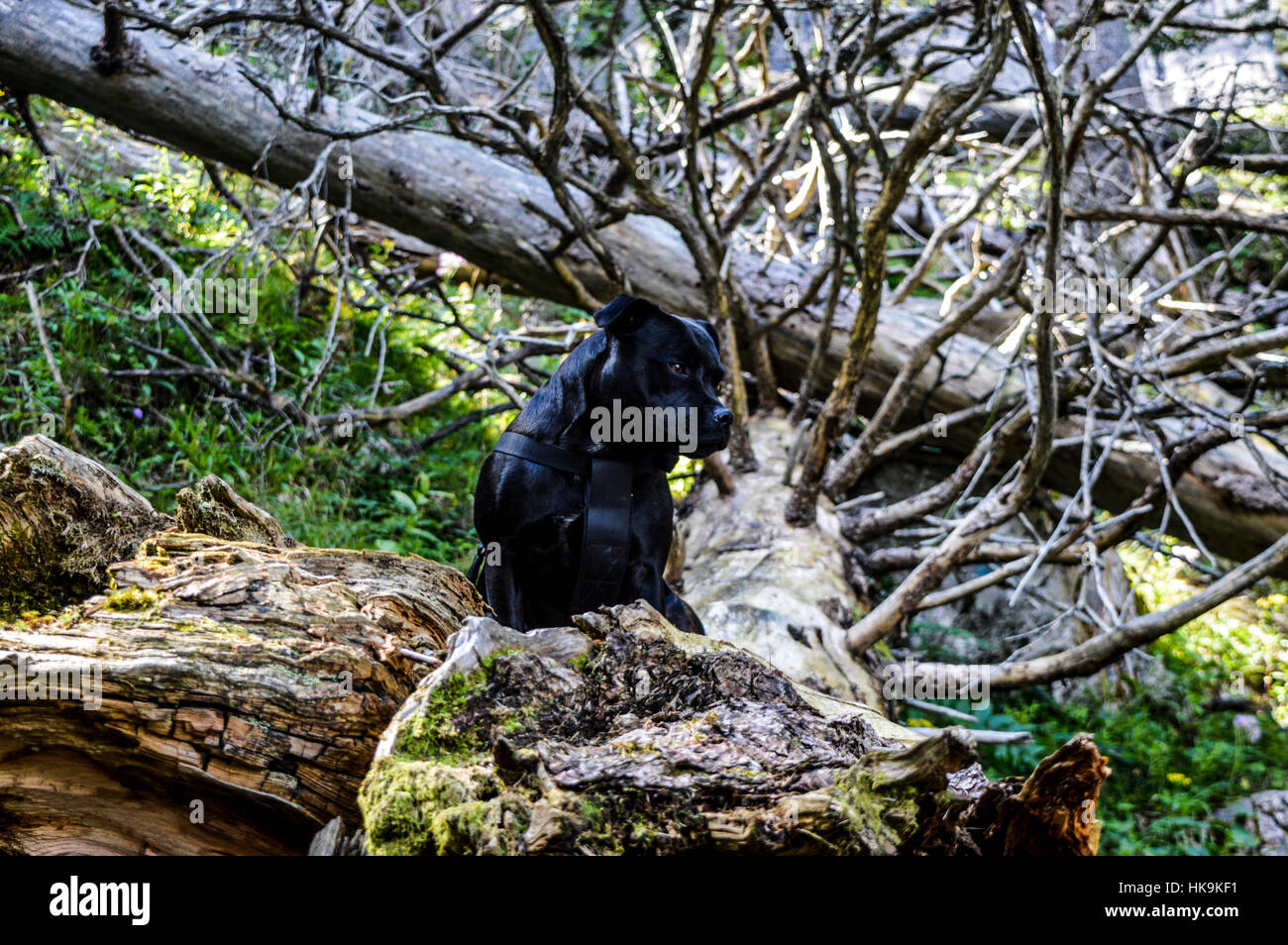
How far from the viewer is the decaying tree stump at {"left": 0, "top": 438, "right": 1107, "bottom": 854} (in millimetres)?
1842

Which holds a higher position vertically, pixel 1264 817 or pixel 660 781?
pixel 660 781

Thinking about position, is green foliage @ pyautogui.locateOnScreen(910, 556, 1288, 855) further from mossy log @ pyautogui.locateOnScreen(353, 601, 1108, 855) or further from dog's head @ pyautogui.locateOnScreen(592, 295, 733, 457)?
mossy log @ pyautogui.locateOnScreen(353, 601, 1108, 855)

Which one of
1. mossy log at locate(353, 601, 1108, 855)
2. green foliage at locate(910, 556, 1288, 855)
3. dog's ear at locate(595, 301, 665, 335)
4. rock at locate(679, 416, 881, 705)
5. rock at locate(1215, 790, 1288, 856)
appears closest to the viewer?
mossy log at locate(353, 601, 1108, 855)

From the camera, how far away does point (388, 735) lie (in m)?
2.06

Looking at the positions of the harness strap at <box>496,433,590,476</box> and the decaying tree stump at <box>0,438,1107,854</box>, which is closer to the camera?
the decaying tree stump at <box>0,438,1107,854</box>

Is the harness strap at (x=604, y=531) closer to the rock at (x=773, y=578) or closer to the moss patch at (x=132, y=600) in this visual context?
the rock at (x=773, y=578)

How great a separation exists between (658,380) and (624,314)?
25cm

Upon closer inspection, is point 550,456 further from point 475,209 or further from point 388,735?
point 475,209

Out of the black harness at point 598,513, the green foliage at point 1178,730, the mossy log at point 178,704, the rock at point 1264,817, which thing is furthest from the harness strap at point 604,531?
the rock at point 1264,817

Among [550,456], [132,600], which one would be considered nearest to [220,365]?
[550,456]

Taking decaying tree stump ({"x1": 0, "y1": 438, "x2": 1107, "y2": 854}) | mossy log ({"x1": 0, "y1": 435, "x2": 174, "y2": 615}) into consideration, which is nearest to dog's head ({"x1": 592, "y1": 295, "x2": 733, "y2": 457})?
decaying tree stump ({"x1": 0, "y1": 438, "x2": 1107, "y2": 854})

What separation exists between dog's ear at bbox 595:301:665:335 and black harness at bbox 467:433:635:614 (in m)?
0.45

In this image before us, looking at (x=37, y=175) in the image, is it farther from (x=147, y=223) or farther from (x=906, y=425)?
(x=906, y=425)

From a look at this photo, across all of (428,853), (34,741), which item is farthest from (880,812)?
(34,741)
